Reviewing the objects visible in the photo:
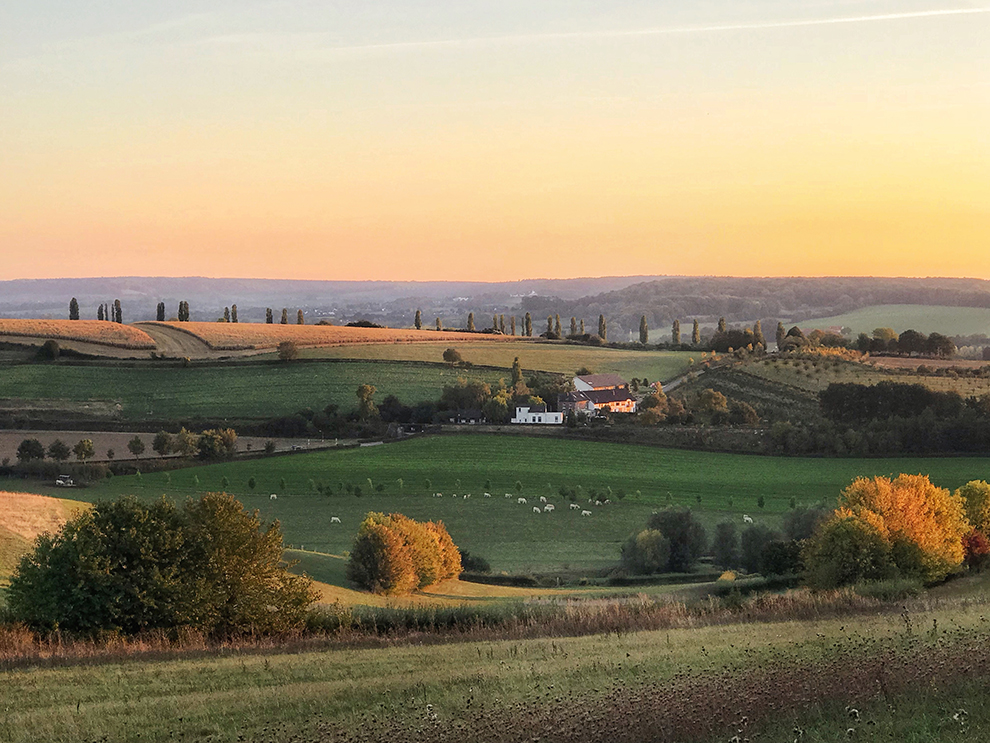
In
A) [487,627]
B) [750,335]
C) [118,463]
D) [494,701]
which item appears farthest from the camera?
[750,335]

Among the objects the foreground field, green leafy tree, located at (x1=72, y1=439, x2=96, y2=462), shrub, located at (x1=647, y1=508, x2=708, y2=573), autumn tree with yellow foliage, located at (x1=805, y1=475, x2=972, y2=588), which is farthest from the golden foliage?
green leafy tree, located at (x1=72, y1=439, x2=96, y2=462)

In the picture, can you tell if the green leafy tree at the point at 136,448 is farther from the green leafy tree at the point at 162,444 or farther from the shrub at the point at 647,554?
the shrub at the point at 647,554

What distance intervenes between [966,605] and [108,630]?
19.0 meters

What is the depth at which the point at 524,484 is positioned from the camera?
245 ft

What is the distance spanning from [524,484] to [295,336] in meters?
60.2

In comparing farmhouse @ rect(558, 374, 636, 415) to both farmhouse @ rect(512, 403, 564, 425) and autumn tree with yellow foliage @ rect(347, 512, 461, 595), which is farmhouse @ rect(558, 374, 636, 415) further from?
autumn tree with yellow foliage @ rect(347, 512, 461, 595)

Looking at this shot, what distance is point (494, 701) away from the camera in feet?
43.4

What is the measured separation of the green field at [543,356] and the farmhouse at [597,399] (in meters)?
8.42

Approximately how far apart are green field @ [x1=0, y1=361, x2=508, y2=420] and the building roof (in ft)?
29.5

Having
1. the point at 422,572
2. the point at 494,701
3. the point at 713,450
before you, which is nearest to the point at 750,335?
the point at 713,450

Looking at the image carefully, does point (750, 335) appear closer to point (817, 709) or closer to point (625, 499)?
point (625, 499)

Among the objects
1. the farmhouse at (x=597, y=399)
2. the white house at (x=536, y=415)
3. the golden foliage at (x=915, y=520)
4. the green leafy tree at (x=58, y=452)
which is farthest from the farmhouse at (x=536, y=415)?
the golden foliage at (x=915, y=520)

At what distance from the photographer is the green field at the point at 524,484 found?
2470 inches

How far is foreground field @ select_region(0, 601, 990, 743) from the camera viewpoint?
11.2 metres
